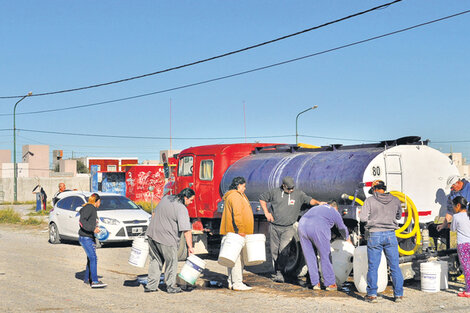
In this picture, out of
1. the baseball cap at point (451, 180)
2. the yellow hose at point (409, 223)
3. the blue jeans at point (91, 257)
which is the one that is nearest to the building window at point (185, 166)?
the blue jeans at point (91, 257)

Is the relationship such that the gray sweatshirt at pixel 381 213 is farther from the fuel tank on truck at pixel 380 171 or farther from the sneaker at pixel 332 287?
the fuel tank on truck at pixel 380 171

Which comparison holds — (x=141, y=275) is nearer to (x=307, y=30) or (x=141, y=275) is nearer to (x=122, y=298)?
(x=122, y=298)

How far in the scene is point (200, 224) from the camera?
1564 cm

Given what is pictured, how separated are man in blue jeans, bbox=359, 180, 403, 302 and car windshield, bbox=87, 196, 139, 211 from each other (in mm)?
10598

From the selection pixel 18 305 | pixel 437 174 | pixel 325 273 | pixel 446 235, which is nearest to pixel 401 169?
pixel 437 174

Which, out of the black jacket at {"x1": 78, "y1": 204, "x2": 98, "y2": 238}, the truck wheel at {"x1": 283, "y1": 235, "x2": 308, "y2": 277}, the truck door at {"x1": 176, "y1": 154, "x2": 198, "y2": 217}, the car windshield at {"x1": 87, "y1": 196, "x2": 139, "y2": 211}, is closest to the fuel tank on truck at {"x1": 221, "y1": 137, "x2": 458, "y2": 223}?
the truck wheel at {"x1": 283, "y1": 235, "x2": 308, "y2": 277}

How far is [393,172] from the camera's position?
11.9m

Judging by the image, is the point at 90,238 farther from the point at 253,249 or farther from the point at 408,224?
the point at 408,224

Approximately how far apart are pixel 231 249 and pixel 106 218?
7.91 metres

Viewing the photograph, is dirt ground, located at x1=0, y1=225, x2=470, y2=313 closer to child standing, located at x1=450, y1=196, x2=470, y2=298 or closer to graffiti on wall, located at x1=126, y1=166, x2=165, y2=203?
child standing, located at x1=450, y1=196, x2=470, y2=298

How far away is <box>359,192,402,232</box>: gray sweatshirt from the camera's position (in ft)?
31.8

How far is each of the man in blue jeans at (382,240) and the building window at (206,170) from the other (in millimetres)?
6594

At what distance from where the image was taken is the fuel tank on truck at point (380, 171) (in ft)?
38.7

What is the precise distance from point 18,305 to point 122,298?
157 centimetres
